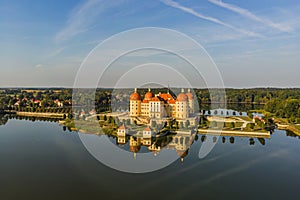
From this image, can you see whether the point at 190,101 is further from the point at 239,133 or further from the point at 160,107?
the point at 239,133

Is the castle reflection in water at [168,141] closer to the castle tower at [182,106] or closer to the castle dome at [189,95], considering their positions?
the castle tower at [182,106]

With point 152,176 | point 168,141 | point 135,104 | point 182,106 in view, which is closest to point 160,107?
point 182,106

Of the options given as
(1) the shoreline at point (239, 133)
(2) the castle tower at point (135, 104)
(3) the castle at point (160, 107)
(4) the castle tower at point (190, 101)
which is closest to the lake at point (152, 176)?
(1) the shoreline at point (239, 133)

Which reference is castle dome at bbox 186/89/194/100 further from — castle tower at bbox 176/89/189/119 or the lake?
the lake

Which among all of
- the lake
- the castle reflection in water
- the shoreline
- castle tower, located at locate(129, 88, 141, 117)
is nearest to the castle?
castle tower, located at locate(129, 88, 141, 117)

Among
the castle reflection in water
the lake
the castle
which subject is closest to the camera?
the lake
